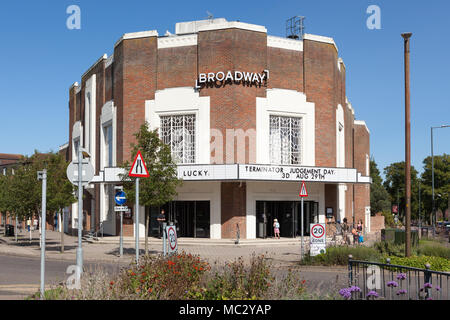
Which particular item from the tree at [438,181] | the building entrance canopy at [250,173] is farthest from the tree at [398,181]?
the building entrance canopy at [250,173]

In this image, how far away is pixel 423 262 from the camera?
50.2ft

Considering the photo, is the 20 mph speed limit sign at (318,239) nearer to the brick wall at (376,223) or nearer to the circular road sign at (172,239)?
the circular road sign at (172,239)

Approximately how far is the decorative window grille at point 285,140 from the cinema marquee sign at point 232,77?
270 cm

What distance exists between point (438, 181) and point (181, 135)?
2579 inches

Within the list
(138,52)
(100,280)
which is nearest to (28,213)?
(138,52)

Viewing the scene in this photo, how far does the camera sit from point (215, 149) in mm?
29938

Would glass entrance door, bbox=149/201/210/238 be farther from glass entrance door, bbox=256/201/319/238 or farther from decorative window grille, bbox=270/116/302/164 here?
decorative window grille, bbox=270/116/302/164

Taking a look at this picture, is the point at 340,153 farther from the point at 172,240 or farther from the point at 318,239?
the point at 172,240

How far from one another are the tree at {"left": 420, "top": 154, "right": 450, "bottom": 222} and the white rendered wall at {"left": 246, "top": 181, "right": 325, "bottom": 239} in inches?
2137

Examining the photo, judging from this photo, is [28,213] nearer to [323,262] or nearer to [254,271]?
[323,262]

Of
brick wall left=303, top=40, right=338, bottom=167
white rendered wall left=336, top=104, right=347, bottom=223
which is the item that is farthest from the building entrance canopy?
white rendered wall left=336, top=104, right=347, bottom=223

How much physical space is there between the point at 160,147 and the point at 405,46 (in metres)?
11.7

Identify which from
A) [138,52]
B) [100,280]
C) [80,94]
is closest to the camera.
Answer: [100,280]

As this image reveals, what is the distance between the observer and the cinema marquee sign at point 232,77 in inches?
1171
